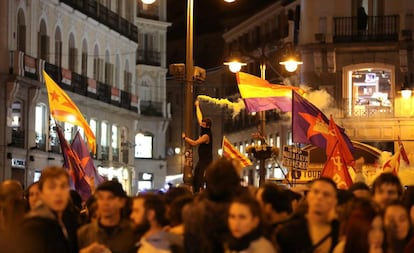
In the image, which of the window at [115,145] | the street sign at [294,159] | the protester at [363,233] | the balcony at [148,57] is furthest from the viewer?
the balcony at [148,57]

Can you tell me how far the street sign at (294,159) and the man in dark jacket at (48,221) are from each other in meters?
18.4

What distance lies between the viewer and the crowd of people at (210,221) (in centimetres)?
899

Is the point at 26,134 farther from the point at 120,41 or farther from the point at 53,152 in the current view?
the point at 120,41

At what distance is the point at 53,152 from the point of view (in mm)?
50344

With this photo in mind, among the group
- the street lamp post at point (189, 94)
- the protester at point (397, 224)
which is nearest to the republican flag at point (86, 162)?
the street lamp post at point (189, 94)

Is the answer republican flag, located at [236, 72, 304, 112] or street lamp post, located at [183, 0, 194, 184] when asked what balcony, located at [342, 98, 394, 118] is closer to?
republican flag, located at [236, 72, 304, 112]

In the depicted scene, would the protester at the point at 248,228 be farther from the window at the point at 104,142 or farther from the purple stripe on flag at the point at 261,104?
the window at the point at 104,142

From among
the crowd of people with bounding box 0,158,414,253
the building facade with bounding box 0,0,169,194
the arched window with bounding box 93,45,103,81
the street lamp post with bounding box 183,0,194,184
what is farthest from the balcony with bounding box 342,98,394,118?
the crowd of people with bounding box 0,158,414,253

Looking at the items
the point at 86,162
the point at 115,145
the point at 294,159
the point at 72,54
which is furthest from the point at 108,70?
the point at 86,162

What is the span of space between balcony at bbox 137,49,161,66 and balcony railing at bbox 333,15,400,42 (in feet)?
104

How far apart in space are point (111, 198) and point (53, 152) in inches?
1583

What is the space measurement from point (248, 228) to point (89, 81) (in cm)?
4686

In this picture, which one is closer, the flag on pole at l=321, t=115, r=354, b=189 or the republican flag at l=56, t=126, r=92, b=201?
the flag on pole at l=321, t=115, r=354, b=189

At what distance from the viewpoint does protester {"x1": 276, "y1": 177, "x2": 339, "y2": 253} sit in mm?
9727
